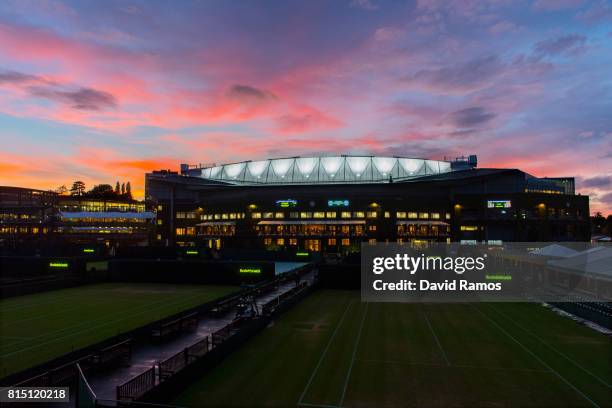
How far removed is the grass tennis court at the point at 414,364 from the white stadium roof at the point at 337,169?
108 metres

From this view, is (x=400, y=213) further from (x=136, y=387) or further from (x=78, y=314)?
(x=136, y=387)

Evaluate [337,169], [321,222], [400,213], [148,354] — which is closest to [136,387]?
[148,354]

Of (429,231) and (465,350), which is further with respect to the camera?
(429,231)

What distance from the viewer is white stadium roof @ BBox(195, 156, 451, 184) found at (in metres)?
141

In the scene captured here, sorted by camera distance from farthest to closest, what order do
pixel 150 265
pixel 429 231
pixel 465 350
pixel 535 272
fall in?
pixel 429 231
pixel 150 265
pixel 535 272
pixel 465 350

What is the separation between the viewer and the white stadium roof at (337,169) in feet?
461

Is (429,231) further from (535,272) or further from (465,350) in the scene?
(465,350)

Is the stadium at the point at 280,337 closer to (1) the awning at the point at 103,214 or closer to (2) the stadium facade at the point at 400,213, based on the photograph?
(2) the stadium facade at the point at 400,213

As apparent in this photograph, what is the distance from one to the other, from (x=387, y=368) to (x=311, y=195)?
9711cm

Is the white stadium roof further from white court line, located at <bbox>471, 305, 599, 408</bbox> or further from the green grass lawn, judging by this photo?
white court line, located at <bbox>471, 305, 599, 408</bbox>

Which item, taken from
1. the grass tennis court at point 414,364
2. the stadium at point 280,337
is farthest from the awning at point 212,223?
the grass tennis court at point 414,364

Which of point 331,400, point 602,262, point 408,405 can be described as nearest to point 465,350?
point 408,405

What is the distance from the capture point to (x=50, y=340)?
26.3 metres

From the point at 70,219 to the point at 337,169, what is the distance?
87.2 m
